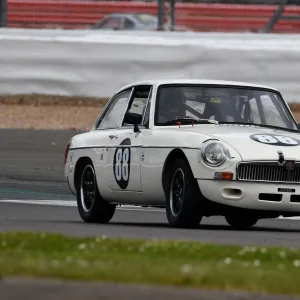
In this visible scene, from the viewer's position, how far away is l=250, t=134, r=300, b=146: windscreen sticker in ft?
37.3

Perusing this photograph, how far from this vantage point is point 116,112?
13.2m

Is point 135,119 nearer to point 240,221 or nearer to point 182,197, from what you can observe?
point 182,197

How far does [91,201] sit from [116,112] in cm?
89

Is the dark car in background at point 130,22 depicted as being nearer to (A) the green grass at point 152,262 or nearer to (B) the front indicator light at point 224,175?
(B) the front indicator light at point 224,175

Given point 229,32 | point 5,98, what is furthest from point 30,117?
point 229,32

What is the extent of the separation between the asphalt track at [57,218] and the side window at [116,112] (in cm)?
95

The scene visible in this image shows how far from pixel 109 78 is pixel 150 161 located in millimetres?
9037

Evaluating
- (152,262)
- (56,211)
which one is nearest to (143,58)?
(56,211)

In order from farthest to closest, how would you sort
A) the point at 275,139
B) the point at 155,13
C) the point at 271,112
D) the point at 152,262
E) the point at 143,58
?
the point at 155,13 < the point at 143,58 < the point at 271,112 < the point at 275,139 < the point at 152,262

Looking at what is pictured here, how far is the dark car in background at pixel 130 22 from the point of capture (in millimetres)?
21234

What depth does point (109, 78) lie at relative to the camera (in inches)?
820

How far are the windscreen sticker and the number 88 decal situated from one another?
Answer: 138 cm

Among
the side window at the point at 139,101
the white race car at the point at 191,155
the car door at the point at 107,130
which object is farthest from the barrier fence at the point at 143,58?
the side window at the point at 139,101

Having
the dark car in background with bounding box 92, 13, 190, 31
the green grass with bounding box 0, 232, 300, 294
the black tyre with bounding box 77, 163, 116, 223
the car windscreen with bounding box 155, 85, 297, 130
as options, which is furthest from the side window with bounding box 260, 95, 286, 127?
the dark car in background with bounding box 92, 13, 190, 31
